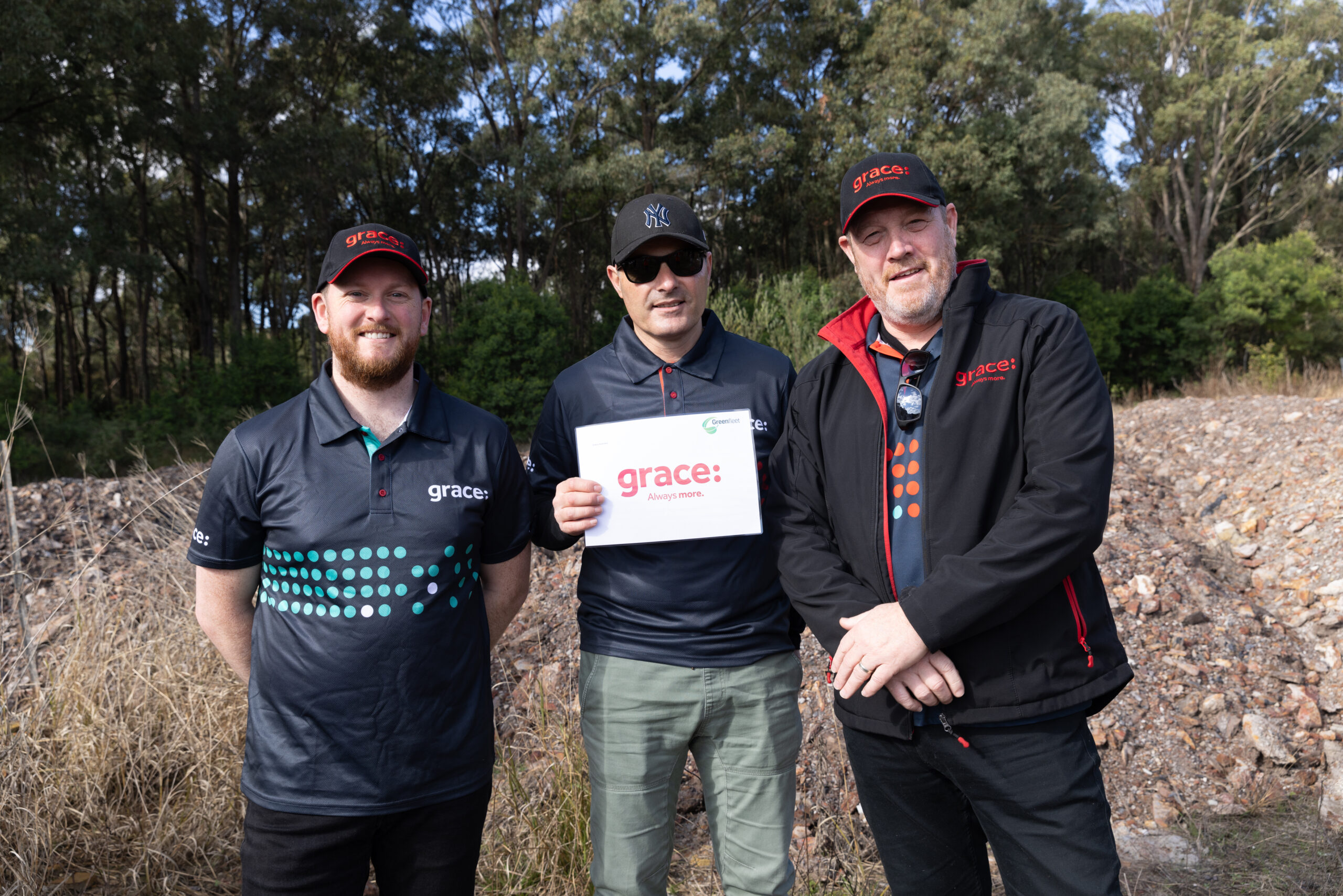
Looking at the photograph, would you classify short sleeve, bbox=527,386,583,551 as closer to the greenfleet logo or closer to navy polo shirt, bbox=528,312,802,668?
navy polo shirt, bbox=528,312,802,668

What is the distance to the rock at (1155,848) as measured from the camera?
374 centimetres

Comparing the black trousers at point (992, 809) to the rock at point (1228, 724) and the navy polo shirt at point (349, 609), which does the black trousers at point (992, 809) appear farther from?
the rock at point (1228, 724)

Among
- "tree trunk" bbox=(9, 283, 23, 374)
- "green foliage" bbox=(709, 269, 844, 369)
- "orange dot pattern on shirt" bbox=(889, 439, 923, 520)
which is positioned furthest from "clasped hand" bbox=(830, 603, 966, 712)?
"tree trunk" bbox=(9, 283, 23, 374)

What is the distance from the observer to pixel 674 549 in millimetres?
2621

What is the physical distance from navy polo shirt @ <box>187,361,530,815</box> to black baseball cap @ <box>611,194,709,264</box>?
93 centimetres

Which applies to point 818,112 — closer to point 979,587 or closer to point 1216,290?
point 1216,290

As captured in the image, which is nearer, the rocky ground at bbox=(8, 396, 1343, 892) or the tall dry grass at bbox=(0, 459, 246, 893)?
the tall dry grass at bbox=(0, 459, 246, 893)

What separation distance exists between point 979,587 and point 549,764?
2400mm

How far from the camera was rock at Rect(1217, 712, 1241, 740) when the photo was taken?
15.2ft

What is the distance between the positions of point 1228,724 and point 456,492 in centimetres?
468

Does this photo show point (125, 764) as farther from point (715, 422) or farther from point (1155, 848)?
point (1155, 848)

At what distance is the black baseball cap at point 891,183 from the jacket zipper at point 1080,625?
105cm

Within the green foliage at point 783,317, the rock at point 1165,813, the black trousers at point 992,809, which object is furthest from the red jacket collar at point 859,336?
the green foliage at point 783,317

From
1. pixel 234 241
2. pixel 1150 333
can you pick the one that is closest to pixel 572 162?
pixel 234 241
